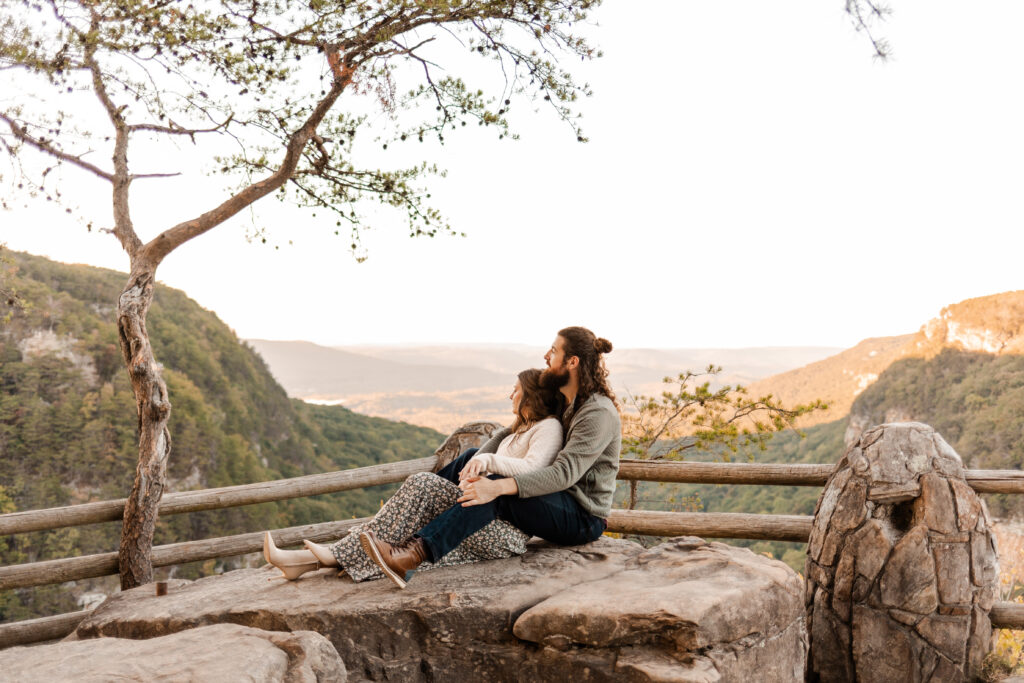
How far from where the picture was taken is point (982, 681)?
10.4 ft

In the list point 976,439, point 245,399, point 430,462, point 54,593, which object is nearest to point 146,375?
point 430,462

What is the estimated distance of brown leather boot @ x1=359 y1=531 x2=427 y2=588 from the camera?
287 centimetres

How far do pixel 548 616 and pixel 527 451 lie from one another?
792mm

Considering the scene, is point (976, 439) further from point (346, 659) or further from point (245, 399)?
point (245, 399)

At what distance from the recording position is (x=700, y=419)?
5.89 meters

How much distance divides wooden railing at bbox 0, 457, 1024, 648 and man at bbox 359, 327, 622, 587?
1.35m

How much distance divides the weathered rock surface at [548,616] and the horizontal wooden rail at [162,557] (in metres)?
1.07

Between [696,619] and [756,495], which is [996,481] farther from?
[756,495]

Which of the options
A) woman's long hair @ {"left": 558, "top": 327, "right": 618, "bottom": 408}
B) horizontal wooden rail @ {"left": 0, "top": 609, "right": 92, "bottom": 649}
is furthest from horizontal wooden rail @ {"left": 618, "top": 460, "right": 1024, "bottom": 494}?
horizontal wooden rail @ {"left": 0, "top": 609, "right": 92, "bottom": 649}

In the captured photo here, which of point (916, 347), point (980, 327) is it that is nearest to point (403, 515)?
point (980, 327)

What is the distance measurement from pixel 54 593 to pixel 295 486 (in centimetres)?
1994

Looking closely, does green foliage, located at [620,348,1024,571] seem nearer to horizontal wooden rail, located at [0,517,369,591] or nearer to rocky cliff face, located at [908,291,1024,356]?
rocky cliff face, located at [908,291,1024,356]

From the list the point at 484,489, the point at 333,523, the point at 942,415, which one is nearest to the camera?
the point at 484,489

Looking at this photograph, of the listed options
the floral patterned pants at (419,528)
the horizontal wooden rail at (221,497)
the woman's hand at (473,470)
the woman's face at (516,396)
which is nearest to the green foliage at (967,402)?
the woman's face at (516,396)
